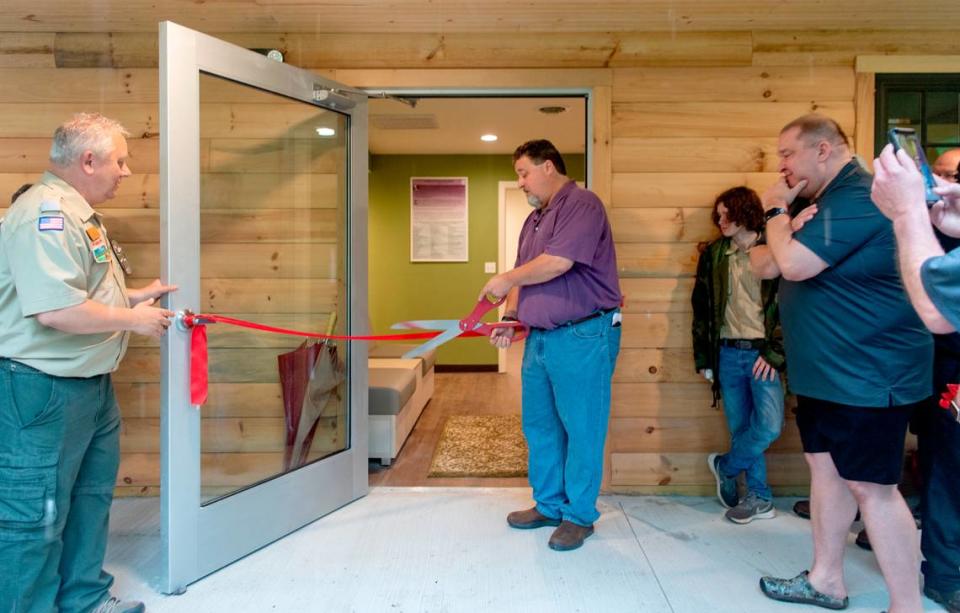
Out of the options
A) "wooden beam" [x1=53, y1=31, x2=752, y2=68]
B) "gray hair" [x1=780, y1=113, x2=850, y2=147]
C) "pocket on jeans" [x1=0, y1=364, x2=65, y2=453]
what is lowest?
"pocket on jeans" [x1=0, y1=364, x2=65, y2=453]

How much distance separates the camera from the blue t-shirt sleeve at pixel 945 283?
1.09m

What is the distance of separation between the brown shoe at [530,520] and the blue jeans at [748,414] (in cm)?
82

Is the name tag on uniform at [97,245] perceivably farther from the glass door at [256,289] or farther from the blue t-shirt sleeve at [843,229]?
the blue t-shirt sleeve at [843,229]

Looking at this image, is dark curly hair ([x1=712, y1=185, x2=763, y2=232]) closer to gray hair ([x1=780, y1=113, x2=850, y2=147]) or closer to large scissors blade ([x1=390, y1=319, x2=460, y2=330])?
gray hair ([x1=780, y1=113, x2=850, y2=147])

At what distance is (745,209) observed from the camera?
2721 mm

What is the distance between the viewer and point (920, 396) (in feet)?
6.08

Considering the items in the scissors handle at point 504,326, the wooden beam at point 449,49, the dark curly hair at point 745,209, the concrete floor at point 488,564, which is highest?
the wooden beam at point 449,49

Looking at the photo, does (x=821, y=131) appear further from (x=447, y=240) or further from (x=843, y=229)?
(x=447, y=240)

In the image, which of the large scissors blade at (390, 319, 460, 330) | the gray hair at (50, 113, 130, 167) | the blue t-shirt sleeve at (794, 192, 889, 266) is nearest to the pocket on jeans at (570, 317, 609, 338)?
the large scissors blade at (390, 319, 460, 330)

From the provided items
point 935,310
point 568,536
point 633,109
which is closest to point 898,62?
point 633,109

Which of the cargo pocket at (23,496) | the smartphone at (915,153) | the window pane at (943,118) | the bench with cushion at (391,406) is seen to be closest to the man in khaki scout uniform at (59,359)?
the cargo pocket at (23,496)

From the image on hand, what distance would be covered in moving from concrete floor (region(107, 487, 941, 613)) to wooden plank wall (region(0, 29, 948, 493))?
43cm

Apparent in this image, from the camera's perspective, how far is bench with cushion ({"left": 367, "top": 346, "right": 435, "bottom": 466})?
3555 millimetres

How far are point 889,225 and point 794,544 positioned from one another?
4.37 feet
